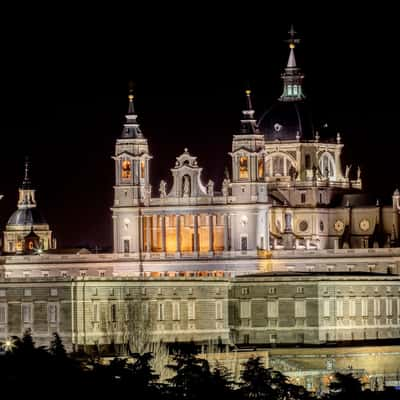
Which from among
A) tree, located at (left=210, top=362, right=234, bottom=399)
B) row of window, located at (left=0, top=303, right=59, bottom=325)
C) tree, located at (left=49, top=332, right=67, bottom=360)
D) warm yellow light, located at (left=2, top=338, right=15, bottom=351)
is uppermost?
row of window, located at (left=0, top=303, right=59, bottom=325)

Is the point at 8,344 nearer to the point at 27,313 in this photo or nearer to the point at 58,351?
the point at 27,313

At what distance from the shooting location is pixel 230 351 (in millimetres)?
191500

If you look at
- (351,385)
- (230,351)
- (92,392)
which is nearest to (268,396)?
(351,385)

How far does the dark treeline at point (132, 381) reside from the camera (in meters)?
147

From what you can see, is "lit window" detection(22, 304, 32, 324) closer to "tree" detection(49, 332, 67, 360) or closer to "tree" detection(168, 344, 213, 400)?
"tree" detection(49, 332, 67, 360)

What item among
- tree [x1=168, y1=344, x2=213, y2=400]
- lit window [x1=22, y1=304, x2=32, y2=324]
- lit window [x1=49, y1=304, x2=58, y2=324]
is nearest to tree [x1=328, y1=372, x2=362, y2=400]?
tree [x1=168, y1=344, x2=213, y2=400]

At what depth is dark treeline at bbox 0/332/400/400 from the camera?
14662 cm

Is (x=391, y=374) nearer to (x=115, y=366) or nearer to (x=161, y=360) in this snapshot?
(x=161, y=360)

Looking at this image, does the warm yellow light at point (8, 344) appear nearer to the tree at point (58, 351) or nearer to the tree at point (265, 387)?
the tree at point (58, 351)

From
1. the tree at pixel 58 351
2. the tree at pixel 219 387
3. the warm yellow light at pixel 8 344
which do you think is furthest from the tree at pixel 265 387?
the warm yellow light at pixel 8 344

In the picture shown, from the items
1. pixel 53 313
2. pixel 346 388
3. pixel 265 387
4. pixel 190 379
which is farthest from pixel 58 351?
pixel 53 313

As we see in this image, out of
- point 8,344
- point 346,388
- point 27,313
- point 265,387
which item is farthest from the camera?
point 27,313

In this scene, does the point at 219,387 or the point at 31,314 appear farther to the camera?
the point at 31,314

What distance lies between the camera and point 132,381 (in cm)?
15112
